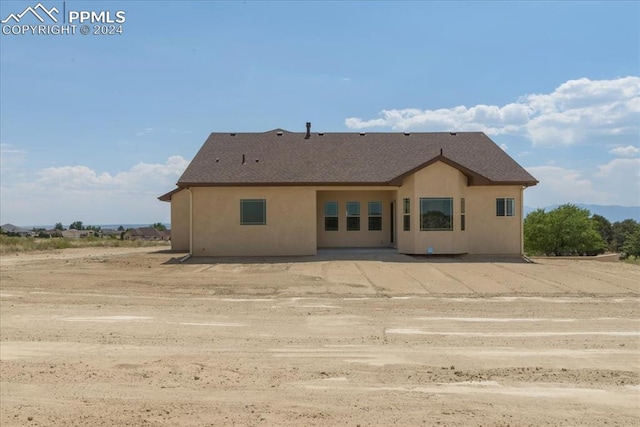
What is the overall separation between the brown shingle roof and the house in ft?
0.16

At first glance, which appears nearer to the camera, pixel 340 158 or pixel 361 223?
pixel 340 158

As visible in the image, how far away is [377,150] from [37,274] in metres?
16.2

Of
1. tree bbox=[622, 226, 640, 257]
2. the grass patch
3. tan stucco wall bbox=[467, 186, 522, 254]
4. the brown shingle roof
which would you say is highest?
the brown shingle roof

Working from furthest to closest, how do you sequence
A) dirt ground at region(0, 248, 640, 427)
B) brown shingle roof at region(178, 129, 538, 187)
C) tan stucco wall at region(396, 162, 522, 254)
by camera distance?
brown shingle roof at region(178, 129, 538, 187), tan stucco wall at region(396, 162, 522, 254), dirt ground at region(0, 248, 640, 427)

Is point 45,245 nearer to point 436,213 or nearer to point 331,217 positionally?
point 331,217

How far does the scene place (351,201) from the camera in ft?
89.1

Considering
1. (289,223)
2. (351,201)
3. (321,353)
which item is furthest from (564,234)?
(321,353)

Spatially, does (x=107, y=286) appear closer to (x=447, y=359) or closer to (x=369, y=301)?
(x=369, y=301)

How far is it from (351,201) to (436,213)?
194 inches

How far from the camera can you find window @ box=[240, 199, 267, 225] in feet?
80.6

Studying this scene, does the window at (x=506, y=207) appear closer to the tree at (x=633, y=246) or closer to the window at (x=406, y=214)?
the window at (x=406, y=214)

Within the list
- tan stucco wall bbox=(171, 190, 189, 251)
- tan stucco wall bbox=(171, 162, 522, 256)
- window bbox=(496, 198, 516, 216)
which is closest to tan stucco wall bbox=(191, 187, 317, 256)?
tan stucco wall bbox=(171, 162, 522, 256)

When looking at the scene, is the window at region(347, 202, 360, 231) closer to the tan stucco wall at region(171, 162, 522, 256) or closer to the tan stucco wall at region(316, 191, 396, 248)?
the tan stucco wall at region(316, 191, 396, 248)

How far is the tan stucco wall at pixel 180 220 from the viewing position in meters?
29.7
